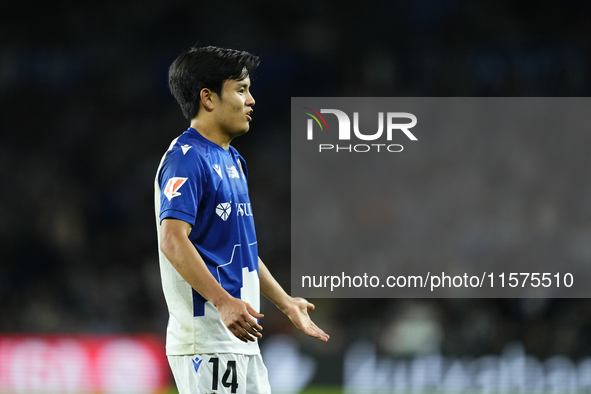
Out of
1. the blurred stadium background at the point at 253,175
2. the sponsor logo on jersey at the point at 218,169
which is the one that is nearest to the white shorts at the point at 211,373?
the sponsor logo on jersey at the point at 218,169

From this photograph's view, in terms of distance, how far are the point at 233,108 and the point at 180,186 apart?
0.42 meters

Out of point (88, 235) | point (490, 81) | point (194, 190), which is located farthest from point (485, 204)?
point (194, 190)

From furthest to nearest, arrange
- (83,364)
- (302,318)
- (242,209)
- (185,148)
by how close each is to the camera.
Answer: (83,364), (302,318), (242,209), (185,148)

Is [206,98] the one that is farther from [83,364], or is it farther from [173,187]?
[83,364]

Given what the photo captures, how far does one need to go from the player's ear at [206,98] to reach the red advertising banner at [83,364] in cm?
516

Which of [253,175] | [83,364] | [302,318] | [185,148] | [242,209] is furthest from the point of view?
[253,175]

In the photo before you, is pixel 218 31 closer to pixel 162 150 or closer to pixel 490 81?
pixel 162 150

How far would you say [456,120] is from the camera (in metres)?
9.18

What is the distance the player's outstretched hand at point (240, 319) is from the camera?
7.21 feet

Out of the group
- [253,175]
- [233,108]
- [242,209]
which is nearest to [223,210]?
[242,209]

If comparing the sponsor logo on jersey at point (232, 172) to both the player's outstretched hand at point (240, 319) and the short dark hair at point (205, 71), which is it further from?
the player's outstretched hand at point (240, 319)

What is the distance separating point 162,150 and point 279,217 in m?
1.97

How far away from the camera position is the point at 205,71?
265 centimetres

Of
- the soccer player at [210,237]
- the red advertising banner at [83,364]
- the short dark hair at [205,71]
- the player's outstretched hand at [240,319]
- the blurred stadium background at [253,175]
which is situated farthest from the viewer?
the blurred stadium background at [253,175]
